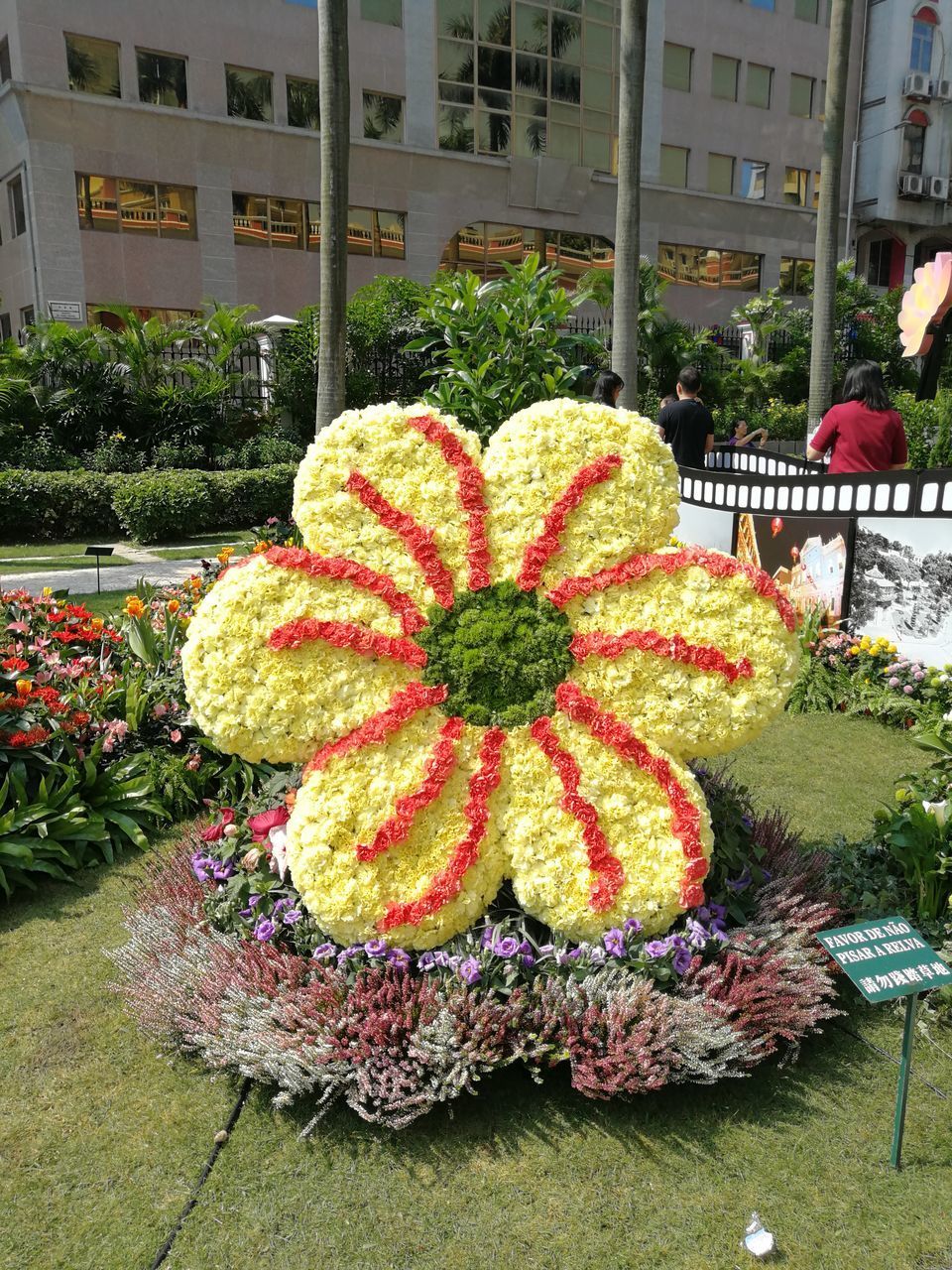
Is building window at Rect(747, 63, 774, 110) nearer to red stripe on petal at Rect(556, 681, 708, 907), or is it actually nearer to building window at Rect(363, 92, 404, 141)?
building window at Rect(363, 92, 404, 141)

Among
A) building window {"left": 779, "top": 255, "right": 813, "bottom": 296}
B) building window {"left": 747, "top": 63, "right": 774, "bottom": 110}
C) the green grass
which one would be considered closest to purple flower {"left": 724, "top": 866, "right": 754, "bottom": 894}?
the green grass

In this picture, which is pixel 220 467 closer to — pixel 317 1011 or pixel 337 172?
pixel 337 172

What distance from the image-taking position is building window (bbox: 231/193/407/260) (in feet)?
82.4

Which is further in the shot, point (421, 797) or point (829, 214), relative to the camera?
point (829, 214)

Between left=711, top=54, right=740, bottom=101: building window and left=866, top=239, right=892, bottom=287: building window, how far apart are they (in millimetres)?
9941

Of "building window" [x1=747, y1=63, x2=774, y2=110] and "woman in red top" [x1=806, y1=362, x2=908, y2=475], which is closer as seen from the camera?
"woman in red top" [x1=806, y1=362, x2=908, y2=475]

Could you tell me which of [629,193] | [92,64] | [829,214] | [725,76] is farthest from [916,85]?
[629,193]

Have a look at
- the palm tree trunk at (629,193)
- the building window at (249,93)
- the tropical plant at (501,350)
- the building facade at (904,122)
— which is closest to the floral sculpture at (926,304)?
the palm tree trunk at (629,193)

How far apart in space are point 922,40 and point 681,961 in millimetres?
43607

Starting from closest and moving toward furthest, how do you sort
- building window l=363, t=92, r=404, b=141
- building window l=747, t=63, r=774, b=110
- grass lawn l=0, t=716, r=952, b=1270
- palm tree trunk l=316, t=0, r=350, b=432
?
grass lawn l=0, t=716, r=952, b=1270 < palm tree trunk l=316, t=0, r=350, b=432 < building window l=363, t=92, r=404, b=141 < building window l=747, t=63, r=774, b=110

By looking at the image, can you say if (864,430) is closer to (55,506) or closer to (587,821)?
(587,821)

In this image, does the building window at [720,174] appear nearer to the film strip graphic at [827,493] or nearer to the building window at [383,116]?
the building window at [383,116]

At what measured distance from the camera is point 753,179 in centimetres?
3431

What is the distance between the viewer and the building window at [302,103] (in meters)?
25.3
